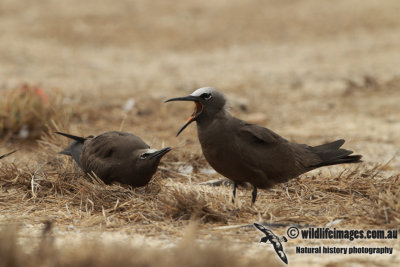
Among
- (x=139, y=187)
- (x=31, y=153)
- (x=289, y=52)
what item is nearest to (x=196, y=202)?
(x=139, y=187)

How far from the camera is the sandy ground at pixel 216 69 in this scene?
6547mm

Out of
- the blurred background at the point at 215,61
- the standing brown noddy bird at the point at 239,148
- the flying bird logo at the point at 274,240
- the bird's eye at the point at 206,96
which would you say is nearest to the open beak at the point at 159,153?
the standing brown noddy bird at the point at 239,148

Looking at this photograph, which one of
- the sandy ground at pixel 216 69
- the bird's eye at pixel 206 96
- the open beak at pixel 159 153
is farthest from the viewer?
the sandy ground at pixel 216 69

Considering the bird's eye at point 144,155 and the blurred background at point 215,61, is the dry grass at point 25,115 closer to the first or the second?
the blurred background at point 215,61

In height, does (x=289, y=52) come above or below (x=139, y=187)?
above

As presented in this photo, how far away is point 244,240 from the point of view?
12.0ft

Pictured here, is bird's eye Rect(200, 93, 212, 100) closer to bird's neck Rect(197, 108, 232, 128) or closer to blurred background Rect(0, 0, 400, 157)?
bird's neck Rect(197, 108, 232, 128)

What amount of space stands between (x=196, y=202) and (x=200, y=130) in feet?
1.77

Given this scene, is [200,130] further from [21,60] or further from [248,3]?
[248,3]

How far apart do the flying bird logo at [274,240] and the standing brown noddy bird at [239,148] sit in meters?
0.48

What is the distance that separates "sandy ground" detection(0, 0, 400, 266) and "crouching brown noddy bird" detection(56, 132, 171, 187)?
0.67 metres

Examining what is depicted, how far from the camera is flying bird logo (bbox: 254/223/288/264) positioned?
341 cm

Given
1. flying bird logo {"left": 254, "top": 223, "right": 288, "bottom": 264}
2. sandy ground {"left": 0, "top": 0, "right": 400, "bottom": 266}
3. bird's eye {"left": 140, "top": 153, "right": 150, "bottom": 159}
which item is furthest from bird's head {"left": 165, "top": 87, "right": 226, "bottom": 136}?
flying bird logo {"left": 254, "top": 223, "right": 288, "bottom": 264}

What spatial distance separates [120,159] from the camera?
4754 millimetres
